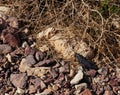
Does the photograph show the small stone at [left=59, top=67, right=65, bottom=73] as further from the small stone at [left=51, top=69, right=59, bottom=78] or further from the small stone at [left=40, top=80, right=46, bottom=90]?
the small stone at [left=40, top=80, right=46, bottom=90]

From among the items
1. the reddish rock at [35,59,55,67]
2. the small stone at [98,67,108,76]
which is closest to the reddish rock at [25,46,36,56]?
the reddish rock at [35,59,55,67]

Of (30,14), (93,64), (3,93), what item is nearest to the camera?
(3,93)

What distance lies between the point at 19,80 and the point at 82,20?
728mm

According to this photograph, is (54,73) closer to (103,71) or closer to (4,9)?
(103,71)

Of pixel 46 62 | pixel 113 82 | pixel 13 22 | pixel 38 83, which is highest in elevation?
pixel 13 22

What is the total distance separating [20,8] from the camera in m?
2.88

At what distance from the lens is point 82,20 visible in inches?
111

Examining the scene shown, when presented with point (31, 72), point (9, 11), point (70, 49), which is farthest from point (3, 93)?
point (9, 11)

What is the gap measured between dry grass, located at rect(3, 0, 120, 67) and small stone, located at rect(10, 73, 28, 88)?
0.30m

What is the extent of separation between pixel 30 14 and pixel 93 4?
51 cm

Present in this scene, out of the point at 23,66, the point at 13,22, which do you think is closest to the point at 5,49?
the point at 23,66

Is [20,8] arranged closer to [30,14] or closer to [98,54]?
[30,14]

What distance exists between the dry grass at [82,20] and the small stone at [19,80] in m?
0.30

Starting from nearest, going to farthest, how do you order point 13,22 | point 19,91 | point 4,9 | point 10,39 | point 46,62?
point 19,91
point 46,62
point 10,39
point 13,22
point 4,9
